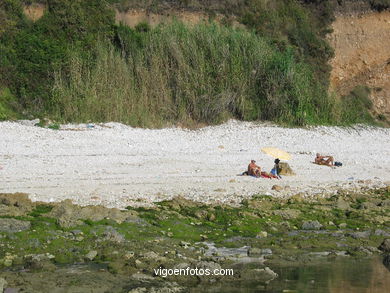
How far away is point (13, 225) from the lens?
32.7 ft

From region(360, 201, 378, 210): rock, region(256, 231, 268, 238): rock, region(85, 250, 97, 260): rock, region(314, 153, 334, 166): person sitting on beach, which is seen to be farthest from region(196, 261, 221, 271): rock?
region(314, 153, 334, 166): person sitting on beach

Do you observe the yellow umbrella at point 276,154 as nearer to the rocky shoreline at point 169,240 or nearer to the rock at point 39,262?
the rocky shoreline at point 169,240

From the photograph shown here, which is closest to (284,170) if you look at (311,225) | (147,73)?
(311,225)

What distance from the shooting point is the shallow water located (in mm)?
8961

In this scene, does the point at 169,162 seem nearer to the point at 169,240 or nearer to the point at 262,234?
the point at 262,234

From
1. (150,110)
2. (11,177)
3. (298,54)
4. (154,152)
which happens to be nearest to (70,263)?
(11,177)

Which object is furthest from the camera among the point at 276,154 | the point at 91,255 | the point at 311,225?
the point at 276,154

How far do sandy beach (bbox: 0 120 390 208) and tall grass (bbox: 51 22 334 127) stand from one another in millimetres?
912

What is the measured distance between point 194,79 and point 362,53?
8793 millimetres

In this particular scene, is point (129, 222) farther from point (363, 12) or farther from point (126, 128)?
point (363, 12)

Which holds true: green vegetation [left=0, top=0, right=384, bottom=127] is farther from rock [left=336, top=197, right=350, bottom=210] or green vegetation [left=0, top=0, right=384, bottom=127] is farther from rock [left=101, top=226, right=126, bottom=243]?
rock [left=101, top=226, right=126, bottom=243]

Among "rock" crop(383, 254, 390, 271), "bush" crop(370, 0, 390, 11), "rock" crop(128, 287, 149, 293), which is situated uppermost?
"bush" crop(370, 0, 390, 11)

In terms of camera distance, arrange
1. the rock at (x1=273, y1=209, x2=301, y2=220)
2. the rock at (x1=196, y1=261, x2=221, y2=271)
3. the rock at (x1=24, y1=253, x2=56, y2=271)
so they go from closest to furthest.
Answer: the rock at (x1=24, y1=253, x2=56, y2=271) → the rock at (x1=196, y1=261, x2=221, y2=271) → the rock at (x1=273, y1=209, x2=301, y2=220)

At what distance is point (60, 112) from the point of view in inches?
788
